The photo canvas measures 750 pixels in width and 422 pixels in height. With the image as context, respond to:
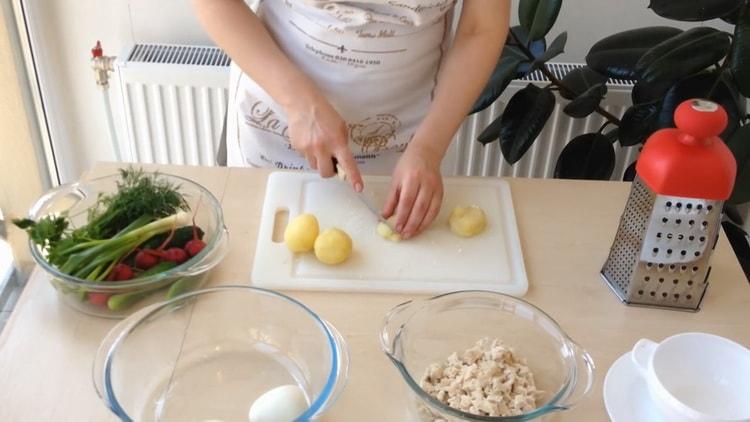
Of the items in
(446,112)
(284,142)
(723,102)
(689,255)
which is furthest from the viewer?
(723,102)

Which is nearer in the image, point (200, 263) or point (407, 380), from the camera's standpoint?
point (407, 380)

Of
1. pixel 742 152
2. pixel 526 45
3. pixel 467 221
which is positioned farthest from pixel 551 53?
pixel 467 221

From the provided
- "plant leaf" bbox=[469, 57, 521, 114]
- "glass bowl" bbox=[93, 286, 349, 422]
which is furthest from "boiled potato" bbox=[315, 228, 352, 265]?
"plant leaf" bbox=[469, 57, 521, 114]

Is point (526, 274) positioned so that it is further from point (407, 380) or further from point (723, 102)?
point (723, 102)

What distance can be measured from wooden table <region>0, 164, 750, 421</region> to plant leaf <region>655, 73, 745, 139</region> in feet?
1.26

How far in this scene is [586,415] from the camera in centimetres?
85

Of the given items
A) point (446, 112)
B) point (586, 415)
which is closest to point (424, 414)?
point (586, 415)

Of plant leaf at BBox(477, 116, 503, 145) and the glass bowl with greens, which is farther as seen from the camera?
plant leaf at BBox(477, 116, 503, 145)

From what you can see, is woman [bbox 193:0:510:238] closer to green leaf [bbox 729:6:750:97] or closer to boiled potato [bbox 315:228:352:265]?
boiled potato [bbox 315:228:352:265]

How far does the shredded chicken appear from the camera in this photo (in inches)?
31.4

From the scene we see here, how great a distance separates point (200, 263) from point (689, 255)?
586 millimetres

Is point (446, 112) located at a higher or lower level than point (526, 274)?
higher

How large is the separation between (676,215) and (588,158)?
0.79 m

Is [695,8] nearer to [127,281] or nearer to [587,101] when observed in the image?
[587,101]
